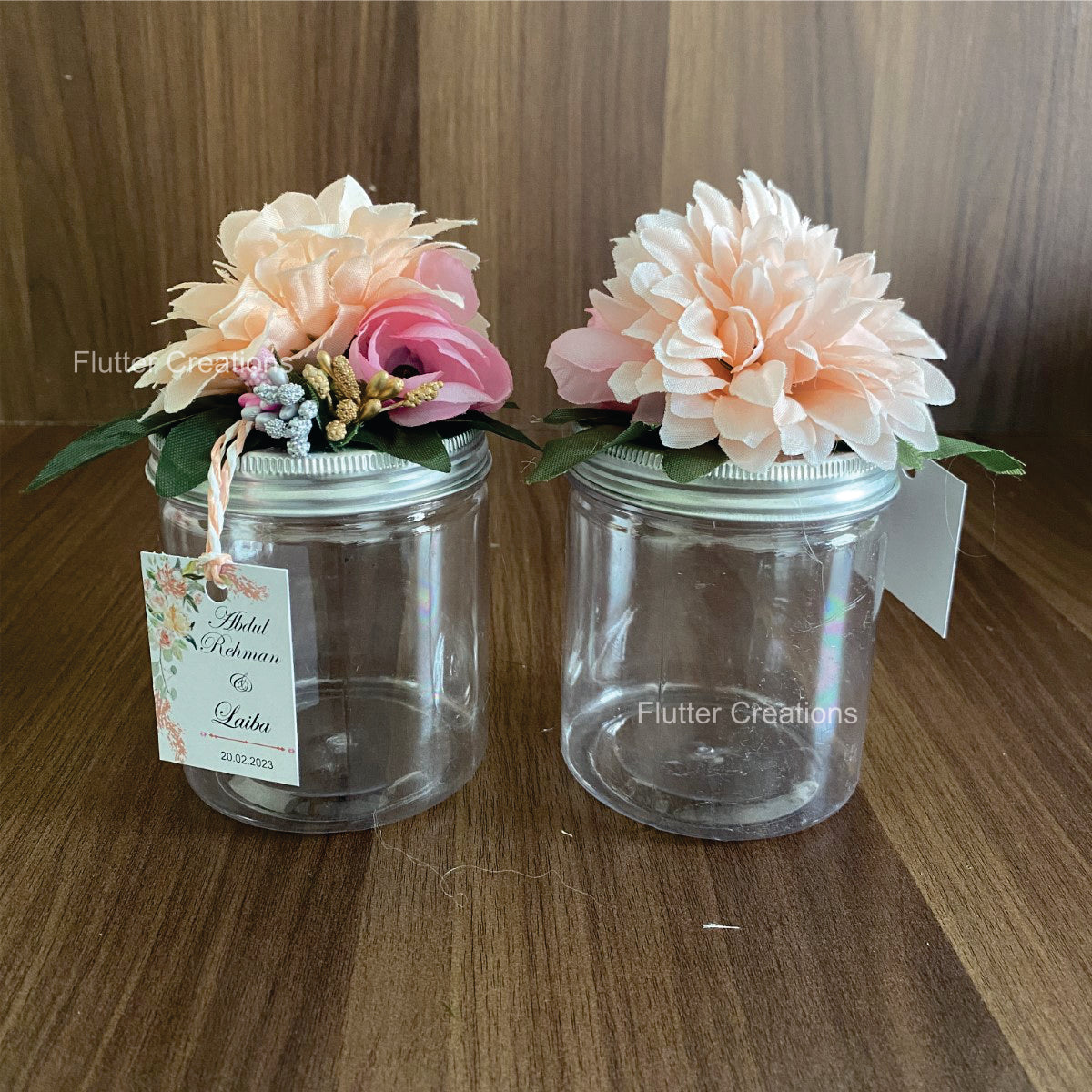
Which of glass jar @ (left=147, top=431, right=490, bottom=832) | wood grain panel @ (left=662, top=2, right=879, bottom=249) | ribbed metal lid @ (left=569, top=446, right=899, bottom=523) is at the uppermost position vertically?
wood grain panel @ (left=662, top=2, right=879, bottom=249)

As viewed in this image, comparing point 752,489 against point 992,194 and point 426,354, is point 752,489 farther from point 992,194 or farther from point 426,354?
point 992,194

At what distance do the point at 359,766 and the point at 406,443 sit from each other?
172mm

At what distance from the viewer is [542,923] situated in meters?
0.45

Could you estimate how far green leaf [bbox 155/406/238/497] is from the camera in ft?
1.47

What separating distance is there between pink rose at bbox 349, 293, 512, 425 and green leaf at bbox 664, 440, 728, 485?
93 millimetres

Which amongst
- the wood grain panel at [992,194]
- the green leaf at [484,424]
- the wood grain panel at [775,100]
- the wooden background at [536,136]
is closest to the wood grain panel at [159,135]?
the wooden background at [536,136]

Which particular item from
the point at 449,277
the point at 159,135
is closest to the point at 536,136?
the point at 159,135

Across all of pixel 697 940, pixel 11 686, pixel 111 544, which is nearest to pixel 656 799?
pixel 697 940

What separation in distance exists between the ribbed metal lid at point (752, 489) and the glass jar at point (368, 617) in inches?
3.1

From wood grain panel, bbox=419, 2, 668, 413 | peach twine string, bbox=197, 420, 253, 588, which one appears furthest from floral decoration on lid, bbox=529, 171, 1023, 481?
wood grain panel, bbox=419, 2, 668, 413

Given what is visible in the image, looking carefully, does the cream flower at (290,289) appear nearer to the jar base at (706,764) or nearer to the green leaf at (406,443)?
the green leaf at (406,443)

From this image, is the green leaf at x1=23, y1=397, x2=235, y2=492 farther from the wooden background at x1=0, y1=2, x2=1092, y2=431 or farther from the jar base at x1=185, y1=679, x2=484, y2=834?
the wooden background at x1=0, y1=2, x2=1092, y2=431

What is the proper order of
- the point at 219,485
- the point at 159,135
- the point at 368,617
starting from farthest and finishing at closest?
the point at 159,135 → the point at 368,617 → the point at 219,485

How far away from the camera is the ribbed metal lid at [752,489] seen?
0.46 m
